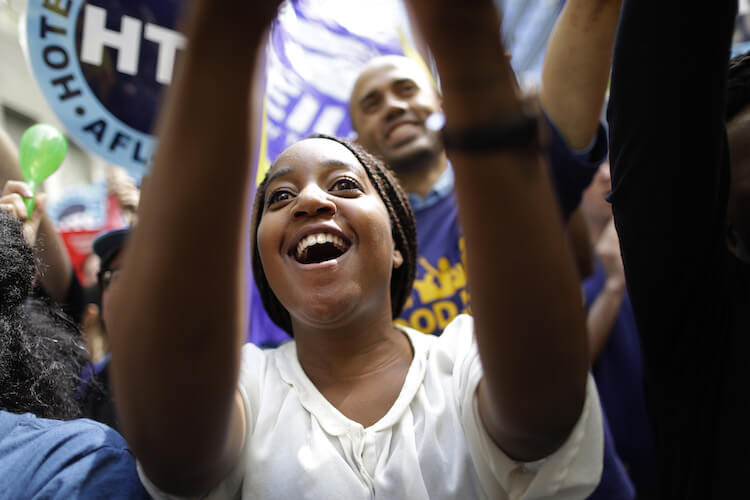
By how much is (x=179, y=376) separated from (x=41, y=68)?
6.43 ft

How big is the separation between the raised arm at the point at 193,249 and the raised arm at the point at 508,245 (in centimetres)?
22

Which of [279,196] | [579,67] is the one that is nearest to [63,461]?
[279,196]

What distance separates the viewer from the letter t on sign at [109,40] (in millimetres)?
2182

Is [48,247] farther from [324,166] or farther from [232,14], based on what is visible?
[232,14]

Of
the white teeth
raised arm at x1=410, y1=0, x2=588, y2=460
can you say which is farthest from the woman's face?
raised arm at x1=410, y1=0, x2=588, y2=460

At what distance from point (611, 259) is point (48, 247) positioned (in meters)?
2.16

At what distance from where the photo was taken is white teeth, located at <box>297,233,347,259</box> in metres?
1.11

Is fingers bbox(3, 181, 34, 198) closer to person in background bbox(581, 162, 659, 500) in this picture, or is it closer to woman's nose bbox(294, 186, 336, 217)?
woman's nose bbox(294, 186, 336, 217)

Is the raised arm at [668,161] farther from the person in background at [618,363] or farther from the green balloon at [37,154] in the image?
the green balloon at [37,154]

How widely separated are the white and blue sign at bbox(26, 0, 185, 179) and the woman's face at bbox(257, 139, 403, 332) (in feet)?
3.85

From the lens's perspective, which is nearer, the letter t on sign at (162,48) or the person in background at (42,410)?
the person in background at (42,410)

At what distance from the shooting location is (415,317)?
185 centimetres

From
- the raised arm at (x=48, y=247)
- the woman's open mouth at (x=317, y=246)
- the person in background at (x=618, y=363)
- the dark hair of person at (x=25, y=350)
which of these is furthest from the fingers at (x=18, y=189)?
the person in background at (x=618, y=363)

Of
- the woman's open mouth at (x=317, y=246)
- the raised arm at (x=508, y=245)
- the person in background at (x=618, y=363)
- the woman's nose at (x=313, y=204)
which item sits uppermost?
the raised arm at (x=508, y=245)
